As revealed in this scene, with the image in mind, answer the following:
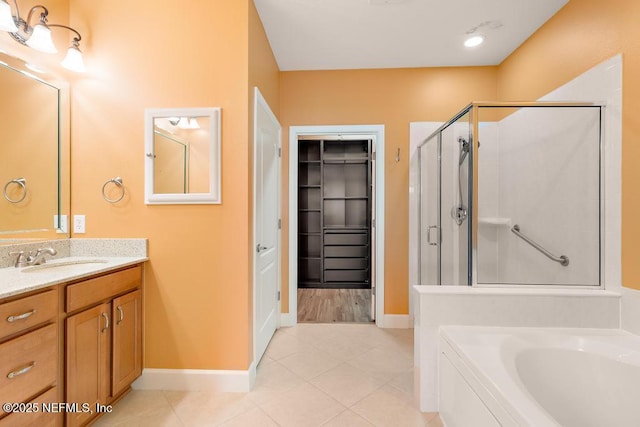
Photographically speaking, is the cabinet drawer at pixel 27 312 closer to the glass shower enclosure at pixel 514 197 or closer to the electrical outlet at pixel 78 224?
the electrical outlet at pixel 78 224

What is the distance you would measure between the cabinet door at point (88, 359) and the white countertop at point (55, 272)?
21 centimetres

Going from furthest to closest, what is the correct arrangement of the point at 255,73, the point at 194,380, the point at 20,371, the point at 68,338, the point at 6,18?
the point at 255,73 → the point at 194,380 → the point at 6,18 → the point at 68,338 → the point at 20,371

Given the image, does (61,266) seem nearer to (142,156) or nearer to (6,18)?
(142,156)

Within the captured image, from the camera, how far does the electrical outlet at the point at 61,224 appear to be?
174 centimetres

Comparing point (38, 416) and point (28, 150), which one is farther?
point (28, 150)

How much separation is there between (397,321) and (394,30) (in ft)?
8.90

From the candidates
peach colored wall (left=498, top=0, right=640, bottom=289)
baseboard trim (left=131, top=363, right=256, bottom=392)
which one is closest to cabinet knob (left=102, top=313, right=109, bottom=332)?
baseboard trim (left=131, top=363, right=256, bottom=392)

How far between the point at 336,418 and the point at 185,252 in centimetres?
138

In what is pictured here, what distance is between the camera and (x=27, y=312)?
1100mm

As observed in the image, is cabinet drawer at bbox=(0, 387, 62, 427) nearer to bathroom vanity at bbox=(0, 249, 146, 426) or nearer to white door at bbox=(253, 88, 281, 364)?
bathroom vanity at bbox=(0, 249, 146, 426)

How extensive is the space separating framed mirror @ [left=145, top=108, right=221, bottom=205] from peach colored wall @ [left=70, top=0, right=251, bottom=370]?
6 centimetres

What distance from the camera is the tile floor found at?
1.50 meters

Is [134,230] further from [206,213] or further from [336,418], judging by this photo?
[336,418]

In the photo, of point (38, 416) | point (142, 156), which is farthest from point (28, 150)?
point (38, 416)
